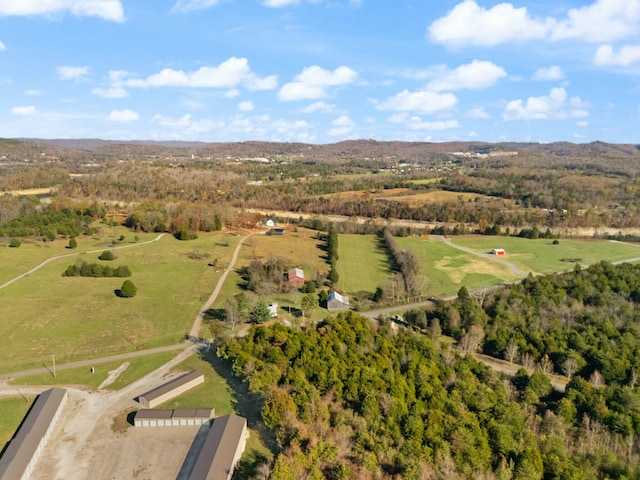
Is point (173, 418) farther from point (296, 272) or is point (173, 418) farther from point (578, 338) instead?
point (578, 338)

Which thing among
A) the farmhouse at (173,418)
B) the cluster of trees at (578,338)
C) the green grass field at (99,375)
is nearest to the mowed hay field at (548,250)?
the cluster of trees at (578,338)

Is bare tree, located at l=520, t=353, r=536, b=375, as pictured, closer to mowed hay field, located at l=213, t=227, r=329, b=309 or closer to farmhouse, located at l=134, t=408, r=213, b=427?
farmhouse, located at l=134, t=408, r=213, b=427

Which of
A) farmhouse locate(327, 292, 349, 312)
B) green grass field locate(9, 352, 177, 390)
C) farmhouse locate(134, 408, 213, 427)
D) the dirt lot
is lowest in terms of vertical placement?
the dirt lot

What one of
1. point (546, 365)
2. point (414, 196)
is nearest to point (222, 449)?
point (546, 365)

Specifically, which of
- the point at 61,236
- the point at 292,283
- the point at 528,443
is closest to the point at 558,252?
the point at 292,283

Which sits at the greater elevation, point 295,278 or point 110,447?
point 295,278

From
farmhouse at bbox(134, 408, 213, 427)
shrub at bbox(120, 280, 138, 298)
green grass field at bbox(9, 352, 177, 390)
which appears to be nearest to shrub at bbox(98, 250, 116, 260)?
shrub at bbox(120, 280, 138, 298)
